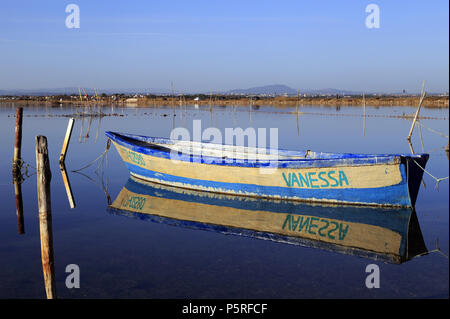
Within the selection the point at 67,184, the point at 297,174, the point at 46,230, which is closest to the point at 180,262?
the point at 46,230

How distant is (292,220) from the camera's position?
10625mm

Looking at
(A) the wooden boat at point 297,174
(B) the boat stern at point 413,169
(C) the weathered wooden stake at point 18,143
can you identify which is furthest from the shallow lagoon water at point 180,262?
(C) the weathered wooden stake at point 18,143

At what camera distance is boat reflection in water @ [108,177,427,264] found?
8992mm

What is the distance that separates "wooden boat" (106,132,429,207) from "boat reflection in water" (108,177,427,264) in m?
0.25

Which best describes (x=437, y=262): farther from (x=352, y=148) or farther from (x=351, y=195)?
(x=352, y=148)

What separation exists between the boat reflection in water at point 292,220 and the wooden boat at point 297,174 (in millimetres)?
248

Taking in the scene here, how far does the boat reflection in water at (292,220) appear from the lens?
8992 mm

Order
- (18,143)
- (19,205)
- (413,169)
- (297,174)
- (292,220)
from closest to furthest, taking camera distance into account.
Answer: (413,169) → (292,220) → (297,174) → (19,205) → (18,143)

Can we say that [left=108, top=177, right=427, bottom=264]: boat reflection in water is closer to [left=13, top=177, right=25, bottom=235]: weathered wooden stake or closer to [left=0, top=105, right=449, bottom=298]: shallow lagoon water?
[left=0, top=105, right=449, bottom=298]: shallow lagoon water

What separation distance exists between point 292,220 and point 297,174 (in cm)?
136

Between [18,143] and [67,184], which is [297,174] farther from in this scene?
[18,143]
